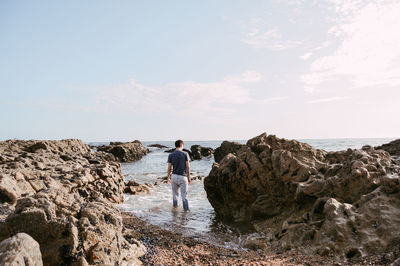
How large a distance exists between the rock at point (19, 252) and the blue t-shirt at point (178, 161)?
26.1 feet

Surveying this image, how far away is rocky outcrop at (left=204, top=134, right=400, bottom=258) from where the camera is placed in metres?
5.69

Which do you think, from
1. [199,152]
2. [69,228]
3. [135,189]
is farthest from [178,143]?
[199,152]

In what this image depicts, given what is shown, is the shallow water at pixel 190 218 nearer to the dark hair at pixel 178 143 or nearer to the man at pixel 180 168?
the man at pixel 180 168

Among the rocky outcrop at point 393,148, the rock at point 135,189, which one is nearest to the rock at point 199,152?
the rock at point 135,189

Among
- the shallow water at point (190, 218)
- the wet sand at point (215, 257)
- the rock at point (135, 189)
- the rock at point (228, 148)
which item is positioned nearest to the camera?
the wet sand at point (215, 257)

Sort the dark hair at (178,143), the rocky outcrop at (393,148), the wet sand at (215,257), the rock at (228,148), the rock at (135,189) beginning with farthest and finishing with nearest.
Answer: the rock at (228,148), the rock at (135,189), the rocky outcrop at (393,148), the dark hair at (178,143), the wet sand at (215,257)

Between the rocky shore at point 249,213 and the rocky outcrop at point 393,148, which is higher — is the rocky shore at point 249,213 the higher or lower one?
the lower one

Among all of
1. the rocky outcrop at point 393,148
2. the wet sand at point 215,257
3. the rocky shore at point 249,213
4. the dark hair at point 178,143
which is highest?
the dark hair at point 178,143

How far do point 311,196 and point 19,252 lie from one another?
692 cm

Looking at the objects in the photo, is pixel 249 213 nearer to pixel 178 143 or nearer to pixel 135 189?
pixel 178 143

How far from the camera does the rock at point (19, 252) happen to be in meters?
2.64

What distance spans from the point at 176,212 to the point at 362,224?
684cm

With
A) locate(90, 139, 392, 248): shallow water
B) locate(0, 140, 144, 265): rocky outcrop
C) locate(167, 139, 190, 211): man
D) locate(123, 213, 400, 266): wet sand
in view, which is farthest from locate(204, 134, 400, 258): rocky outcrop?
locate(0, 140, 144, 265): rocky outcrop

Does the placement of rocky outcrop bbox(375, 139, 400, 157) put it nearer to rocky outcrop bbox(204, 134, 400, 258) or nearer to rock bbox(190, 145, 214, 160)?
rocky outcrop bbox(204, 134, 400, 258)
